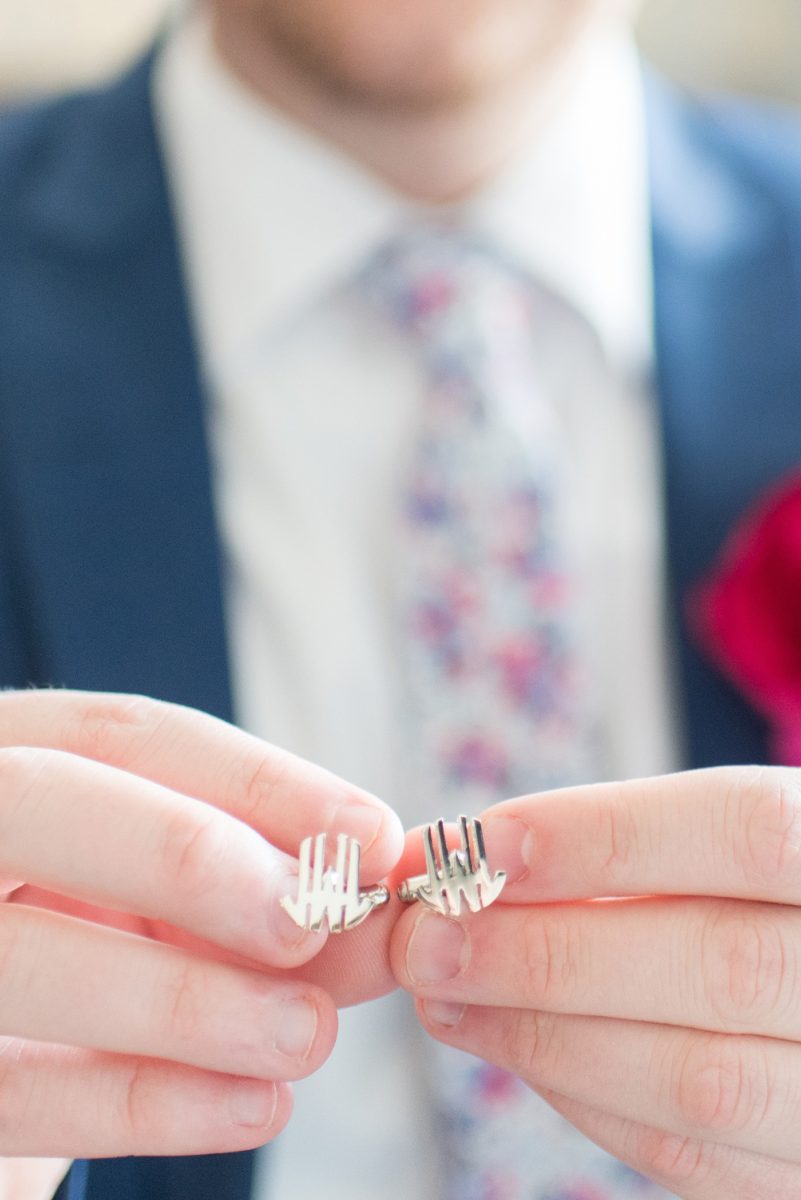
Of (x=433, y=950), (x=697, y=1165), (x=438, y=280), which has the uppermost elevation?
(x=438, y=280)

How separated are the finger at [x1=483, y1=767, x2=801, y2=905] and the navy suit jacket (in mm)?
313

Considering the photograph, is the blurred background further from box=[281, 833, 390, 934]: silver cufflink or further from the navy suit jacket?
box=[281, 833, 390, 934]: silver cufflink

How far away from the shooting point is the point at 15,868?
1.21ft

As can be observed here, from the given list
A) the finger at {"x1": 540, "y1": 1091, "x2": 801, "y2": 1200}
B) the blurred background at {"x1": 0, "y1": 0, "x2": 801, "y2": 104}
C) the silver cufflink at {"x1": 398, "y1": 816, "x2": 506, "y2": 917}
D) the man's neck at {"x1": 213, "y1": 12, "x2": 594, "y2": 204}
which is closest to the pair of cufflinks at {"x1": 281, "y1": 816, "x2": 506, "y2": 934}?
the silver cufflink at {"x1": 398, "y1": 816, "x2": 506, "y2": 917}

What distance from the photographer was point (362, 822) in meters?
0.36

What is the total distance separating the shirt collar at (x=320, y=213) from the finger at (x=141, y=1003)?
0.45 m

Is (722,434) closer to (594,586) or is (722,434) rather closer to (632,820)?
(594,586)

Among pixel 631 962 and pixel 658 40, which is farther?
pixel 658 40

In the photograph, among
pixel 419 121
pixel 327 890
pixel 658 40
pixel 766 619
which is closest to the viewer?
pixel 327 890

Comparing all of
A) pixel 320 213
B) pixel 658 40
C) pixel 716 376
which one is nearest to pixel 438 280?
pixel 320 213

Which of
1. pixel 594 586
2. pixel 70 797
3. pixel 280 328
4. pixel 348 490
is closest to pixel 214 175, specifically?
pixel 280 328

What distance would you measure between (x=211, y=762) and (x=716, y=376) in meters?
0.49

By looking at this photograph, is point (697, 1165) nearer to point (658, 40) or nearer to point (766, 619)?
point (766, 619)

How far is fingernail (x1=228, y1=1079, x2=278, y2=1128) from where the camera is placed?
15.5 inches
